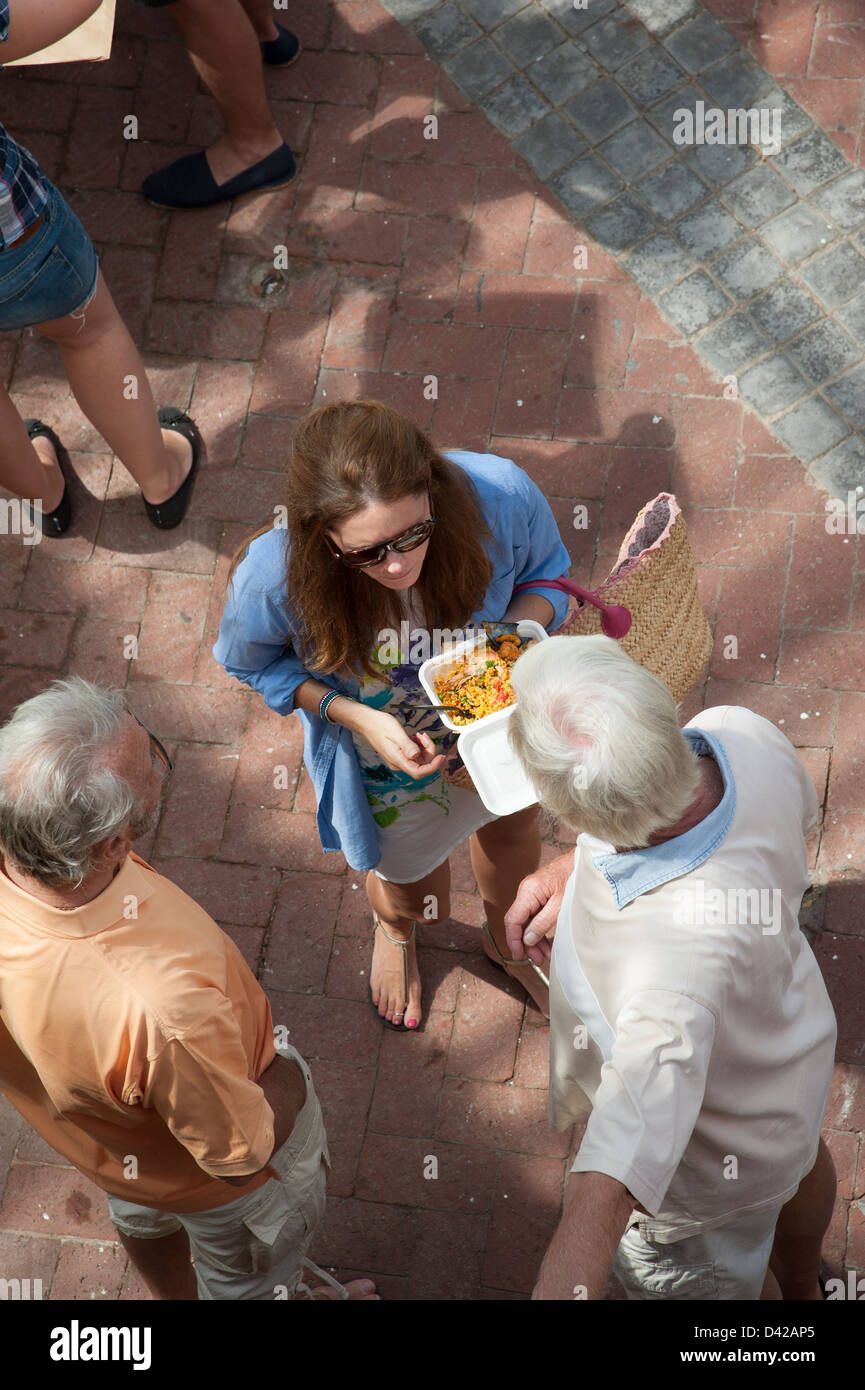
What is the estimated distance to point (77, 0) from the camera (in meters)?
3.03

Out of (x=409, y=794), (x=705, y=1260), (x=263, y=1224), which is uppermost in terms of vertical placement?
(x=409, y=794)

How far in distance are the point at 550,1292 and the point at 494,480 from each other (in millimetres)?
1677

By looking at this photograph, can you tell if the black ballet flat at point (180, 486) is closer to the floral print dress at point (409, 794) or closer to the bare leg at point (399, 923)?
the bare leg at point (399, 923)

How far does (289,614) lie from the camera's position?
2658 millimetres

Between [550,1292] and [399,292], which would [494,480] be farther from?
[399,292]

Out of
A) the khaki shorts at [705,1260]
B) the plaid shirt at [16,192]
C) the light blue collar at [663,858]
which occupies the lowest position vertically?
the khaki shorts at [705,1260]

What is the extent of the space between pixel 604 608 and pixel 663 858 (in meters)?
0.92

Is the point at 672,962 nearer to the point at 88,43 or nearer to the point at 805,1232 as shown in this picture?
the point at 805,1232

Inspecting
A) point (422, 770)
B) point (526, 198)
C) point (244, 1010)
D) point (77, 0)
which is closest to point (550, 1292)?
point (244, 1010)

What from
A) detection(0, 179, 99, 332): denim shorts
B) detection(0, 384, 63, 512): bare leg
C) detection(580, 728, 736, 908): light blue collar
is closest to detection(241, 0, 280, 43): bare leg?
detection(0, 179, 99, 332): denim shorts

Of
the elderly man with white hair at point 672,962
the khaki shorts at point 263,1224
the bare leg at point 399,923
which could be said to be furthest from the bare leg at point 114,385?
the elderly man with white hair at point 672,962

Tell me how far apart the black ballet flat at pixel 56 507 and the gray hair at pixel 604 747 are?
9.48ft

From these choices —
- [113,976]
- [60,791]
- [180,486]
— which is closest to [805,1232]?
[113,976]

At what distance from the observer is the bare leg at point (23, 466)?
13.1ft
